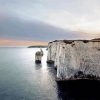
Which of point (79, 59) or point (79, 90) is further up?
point (79, 59)

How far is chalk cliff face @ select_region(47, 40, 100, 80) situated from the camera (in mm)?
40875

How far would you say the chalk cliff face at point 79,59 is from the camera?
4088 cm

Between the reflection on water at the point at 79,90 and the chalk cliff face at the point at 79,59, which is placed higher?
the chalk cliff face at the point at 79,59

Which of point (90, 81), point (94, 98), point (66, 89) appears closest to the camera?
point (94, 98)

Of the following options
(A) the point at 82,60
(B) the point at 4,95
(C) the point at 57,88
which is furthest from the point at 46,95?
(A) the point at 82,60

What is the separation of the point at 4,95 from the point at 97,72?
69.4 ft

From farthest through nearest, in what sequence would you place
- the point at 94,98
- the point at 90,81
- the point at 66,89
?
the point at 90,81
the point at 66,89
the point at 94,98

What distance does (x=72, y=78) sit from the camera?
40.8m

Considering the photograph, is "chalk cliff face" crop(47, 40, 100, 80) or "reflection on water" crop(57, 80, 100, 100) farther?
"chalk cliff face" crop(47, 40, 100, 80)

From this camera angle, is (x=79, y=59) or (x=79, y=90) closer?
(x=79, y=90)

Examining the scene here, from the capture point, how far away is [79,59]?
4266cm

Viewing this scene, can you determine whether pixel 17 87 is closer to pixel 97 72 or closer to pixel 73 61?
pixel 73 61

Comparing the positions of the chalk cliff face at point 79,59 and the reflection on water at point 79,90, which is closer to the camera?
the reflection on water at point 79,90

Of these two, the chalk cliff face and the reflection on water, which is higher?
the chalk cliff face
